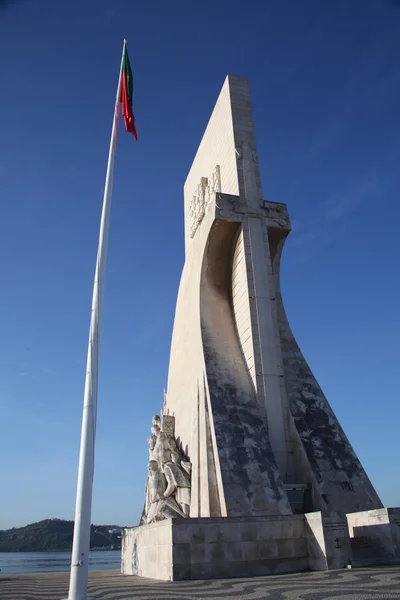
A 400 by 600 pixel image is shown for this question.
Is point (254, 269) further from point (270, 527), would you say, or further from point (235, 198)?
point (270, 527)

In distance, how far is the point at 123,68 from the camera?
6.46 meters

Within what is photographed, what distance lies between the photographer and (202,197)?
12.2 m

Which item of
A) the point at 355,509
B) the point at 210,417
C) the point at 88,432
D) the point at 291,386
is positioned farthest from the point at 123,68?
the point at 355,509

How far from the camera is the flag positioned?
644cm

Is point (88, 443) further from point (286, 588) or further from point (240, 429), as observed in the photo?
point (240, 429)

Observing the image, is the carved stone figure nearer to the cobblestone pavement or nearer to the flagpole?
the cobblestone pavement

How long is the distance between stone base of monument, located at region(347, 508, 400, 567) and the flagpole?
3.85m

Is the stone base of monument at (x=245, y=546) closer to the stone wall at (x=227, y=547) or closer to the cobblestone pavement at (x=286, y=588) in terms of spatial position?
the stone wall at (x=227, y=547)

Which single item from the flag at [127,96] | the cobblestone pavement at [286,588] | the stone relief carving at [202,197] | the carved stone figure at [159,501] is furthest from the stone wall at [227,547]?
the stone relief carving at [202,197]

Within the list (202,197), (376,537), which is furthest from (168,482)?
(202,197)

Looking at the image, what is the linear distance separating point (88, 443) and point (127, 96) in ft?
15.0

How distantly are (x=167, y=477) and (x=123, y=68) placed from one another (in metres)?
6.37

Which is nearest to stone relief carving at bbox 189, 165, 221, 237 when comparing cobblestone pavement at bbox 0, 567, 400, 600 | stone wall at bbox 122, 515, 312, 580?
stone wall at bbox 122, 515, 312, 580

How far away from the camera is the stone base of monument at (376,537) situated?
6.17 metres
